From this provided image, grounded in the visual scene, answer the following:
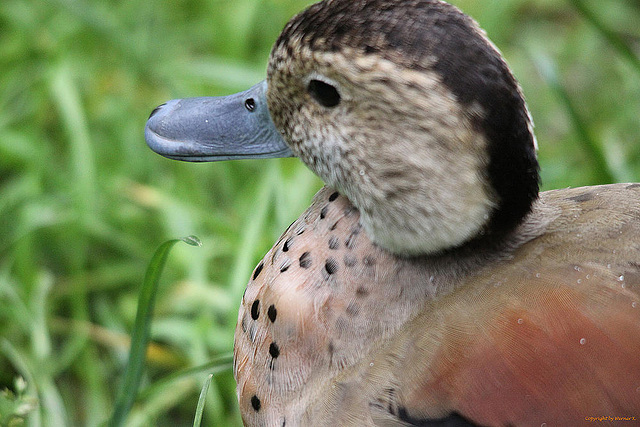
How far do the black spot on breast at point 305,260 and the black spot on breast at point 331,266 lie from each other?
0.04 metres

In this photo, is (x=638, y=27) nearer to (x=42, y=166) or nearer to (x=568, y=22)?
(x=568, y=22)

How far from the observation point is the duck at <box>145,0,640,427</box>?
1.19 meters

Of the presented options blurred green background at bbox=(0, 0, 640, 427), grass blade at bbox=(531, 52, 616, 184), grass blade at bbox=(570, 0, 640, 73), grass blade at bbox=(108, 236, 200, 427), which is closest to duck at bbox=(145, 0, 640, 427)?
grass blade at bbox=(108, 236, 200, 427)

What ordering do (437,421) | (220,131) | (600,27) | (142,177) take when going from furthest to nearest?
1. (142,177)
2. (600,27)
3. (220,131)
4. (437,421)

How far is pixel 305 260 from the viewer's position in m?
1.41

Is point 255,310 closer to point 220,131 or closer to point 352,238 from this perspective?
point 352,238

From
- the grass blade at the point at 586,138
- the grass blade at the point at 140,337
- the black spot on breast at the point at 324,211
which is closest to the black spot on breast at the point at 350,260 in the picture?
the black spot on breast at the point at 324,211

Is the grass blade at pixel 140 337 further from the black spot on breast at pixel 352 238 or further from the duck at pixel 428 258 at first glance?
the black spot on breast at pixel 352 238

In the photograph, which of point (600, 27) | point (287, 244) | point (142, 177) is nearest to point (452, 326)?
point (287, 244)

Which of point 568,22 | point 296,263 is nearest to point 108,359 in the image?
point 296,263

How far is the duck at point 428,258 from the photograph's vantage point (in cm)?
119

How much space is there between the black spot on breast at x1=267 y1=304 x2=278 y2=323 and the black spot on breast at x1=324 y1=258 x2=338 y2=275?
4.8 inches

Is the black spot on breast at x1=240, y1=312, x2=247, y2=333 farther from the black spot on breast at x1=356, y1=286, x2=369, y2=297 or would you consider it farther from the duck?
the black spot on breast at x1=356, y1=286, x2=369, y2=297

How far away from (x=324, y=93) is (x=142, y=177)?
1529 millimetres
